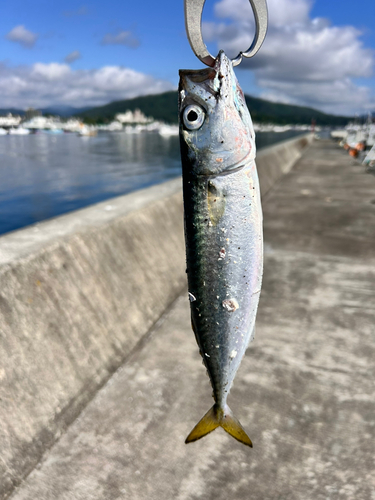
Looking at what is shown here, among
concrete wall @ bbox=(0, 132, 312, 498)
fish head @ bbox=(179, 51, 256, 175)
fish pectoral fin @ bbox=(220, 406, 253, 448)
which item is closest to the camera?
fish head @ bbox=(179, 51, 256, 175)

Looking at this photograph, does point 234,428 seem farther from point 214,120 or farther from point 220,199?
point 214,120

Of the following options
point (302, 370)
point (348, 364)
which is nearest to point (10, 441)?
point (302, 370)

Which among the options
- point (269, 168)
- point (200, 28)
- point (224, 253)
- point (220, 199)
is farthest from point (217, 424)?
point (269, 168)

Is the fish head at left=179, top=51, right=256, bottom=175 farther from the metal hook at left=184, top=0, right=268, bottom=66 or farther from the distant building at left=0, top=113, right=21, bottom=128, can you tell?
the distant building at left=0, top=113, right=21, bottom=128

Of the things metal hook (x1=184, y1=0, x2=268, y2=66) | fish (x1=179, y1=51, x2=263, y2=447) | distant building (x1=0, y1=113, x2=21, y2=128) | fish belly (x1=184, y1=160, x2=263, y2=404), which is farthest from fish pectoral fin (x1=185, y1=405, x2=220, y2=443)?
distant building (x1=0, y1=113, x2=21, y2=128)

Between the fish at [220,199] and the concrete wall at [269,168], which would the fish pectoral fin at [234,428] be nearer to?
the fish at [220,199]

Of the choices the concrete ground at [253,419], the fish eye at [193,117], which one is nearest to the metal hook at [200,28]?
the fish eye at [193,117]
